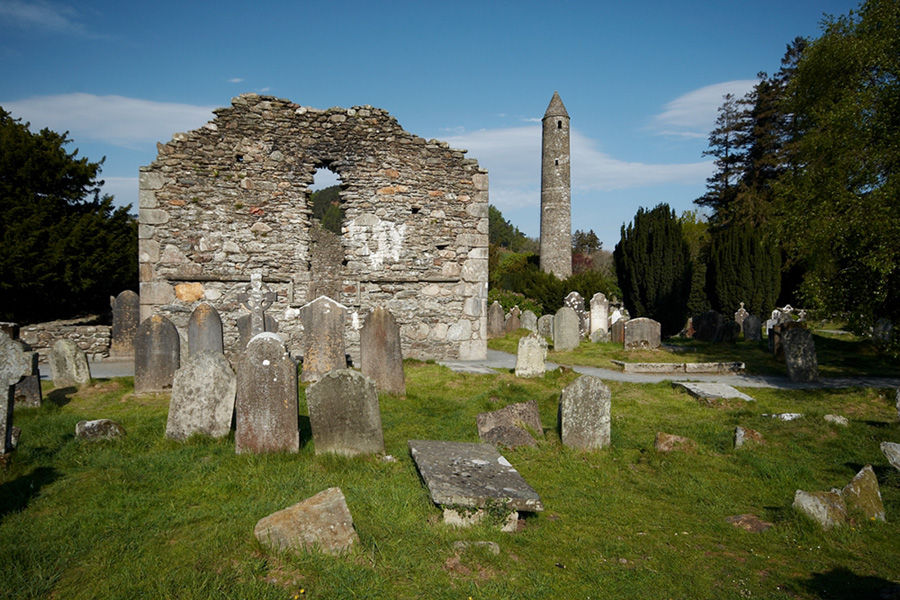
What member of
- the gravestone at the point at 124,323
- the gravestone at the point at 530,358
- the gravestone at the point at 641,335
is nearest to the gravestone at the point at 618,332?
the gravestone at the point at 641,335

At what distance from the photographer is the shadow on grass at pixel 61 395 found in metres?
8.05

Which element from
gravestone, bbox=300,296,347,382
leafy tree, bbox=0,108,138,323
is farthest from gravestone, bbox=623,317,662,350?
leafy tree, bbox=0,108,138,323

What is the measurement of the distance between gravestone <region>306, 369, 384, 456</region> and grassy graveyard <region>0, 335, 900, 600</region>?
18cm

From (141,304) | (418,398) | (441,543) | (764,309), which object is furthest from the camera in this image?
(764,309)

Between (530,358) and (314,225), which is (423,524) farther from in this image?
(314,225)

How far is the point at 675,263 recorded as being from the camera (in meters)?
24.8

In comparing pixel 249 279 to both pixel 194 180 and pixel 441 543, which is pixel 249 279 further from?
pixel 441 543

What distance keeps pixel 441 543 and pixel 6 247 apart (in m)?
17.2

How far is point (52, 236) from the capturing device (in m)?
17.1

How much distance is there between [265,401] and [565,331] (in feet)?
35.3

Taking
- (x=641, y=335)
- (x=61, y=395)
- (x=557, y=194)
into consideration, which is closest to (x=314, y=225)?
(x=61, y=395)

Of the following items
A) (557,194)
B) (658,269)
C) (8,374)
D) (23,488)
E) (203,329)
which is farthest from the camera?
(557,194)

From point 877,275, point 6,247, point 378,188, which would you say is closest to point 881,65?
point 877,275

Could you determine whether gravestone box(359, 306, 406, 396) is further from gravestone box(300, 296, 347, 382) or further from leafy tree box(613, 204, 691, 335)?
leafy tree box(613, 204, 691, 335)
